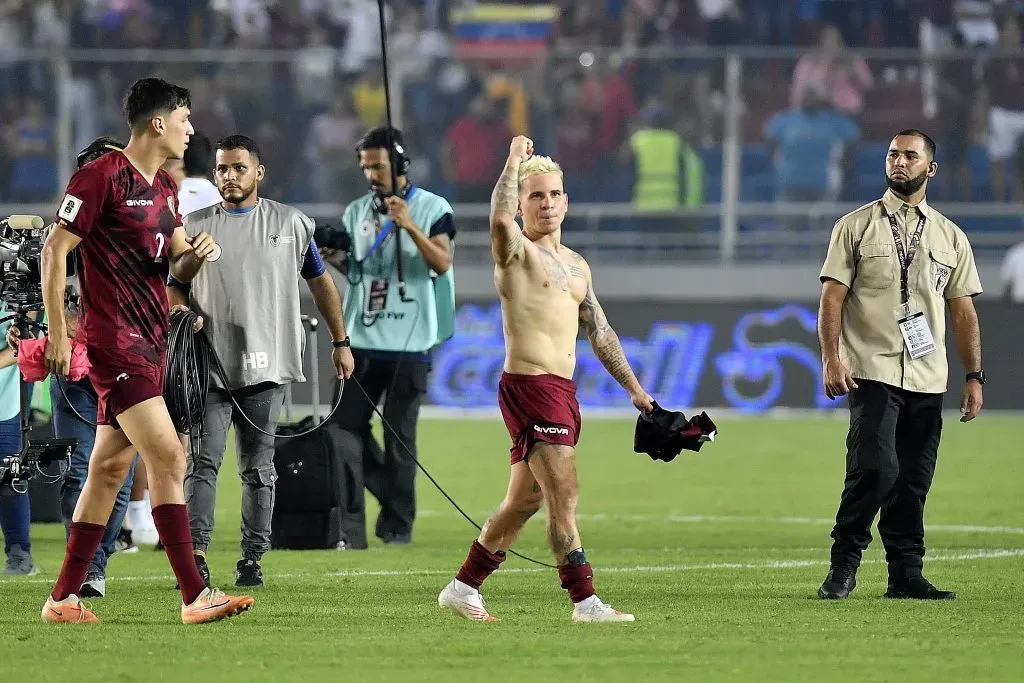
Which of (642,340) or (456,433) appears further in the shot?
(642,340)

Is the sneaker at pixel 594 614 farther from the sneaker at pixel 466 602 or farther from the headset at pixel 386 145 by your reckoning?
the headset at pixel 386 145

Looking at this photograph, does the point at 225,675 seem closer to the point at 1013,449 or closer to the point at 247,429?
the point at 247,429

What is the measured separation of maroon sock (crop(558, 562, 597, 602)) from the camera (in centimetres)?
693

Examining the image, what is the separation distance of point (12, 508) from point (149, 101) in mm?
2766

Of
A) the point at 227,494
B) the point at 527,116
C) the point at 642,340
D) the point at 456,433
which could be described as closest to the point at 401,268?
the point at 227,494

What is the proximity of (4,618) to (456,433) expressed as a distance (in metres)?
11.0

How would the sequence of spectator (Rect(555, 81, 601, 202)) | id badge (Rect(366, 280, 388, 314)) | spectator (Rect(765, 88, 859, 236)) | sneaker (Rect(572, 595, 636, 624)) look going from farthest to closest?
spectator (Rect(765, 88, 859, 236)), spectator (Rect(555, 81, 601, 202)), id badge (Rect(366, 280, 388, 314)), sneaker (Rect(572, 595, 636, 624))

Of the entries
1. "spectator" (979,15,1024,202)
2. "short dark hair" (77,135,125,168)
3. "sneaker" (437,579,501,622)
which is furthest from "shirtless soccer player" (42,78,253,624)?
"spectator" (979,15,1024,202)

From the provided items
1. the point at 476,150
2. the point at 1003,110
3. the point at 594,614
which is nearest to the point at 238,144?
the point at 594,614

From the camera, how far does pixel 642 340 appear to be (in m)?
19.8

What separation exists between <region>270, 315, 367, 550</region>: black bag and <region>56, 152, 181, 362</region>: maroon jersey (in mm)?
2857

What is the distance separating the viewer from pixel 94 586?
786 centimetres

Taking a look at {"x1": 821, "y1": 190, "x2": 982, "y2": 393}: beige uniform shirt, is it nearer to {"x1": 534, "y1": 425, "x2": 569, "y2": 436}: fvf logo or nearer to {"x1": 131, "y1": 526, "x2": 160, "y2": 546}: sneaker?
{"x1": 534, "y1": 425, "x2": 569, "y2": 436}: fvf logo

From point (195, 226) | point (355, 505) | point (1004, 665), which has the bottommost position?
point (355, 505)
